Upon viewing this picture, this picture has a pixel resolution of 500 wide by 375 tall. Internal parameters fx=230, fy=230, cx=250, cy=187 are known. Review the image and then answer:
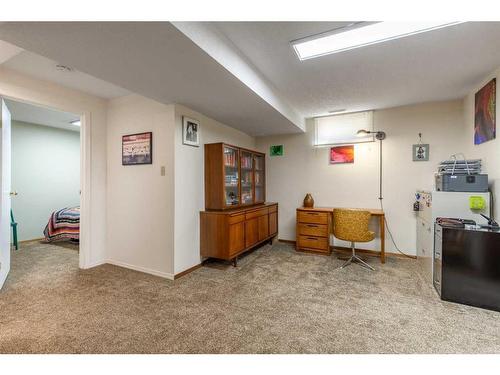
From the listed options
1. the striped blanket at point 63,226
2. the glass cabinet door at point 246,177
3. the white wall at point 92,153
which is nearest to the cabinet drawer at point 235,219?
the glass cabinet door at point 246,177

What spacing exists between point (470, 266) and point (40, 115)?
6350 millimetres

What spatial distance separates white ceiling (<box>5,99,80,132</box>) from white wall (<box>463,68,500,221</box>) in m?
5.57

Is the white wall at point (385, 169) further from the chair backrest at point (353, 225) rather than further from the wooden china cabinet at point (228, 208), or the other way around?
the chair backrest at point (353, 225)

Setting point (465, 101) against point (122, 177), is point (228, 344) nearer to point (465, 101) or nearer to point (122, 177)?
point (122, 177)

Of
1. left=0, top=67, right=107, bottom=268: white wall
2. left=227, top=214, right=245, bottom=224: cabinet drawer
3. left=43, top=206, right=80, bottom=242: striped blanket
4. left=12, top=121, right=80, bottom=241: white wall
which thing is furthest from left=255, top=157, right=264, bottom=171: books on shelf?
left=12, top=121, right=80, bottom=241: white wall

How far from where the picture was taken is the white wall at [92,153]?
2779mm

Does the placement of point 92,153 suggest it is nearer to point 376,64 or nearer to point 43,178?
point 43,178

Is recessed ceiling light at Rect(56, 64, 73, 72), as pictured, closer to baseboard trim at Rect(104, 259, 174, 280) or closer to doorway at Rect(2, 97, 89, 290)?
doorway at Rect(2, 97, 89, 290)

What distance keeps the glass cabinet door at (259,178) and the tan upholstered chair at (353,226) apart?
154cm

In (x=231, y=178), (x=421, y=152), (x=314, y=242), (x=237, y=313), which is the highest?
(x=421, y=152)

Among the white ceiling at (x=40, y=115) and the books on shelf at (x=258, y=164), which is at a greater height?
the white ceiling at (x=40, y=115)

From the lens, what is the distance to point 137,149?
120 inches


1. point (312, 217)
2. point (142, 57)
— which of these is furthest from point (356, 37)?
point (312, 217)

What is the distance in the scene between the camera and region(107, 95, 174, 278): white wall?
2809 millimetres
